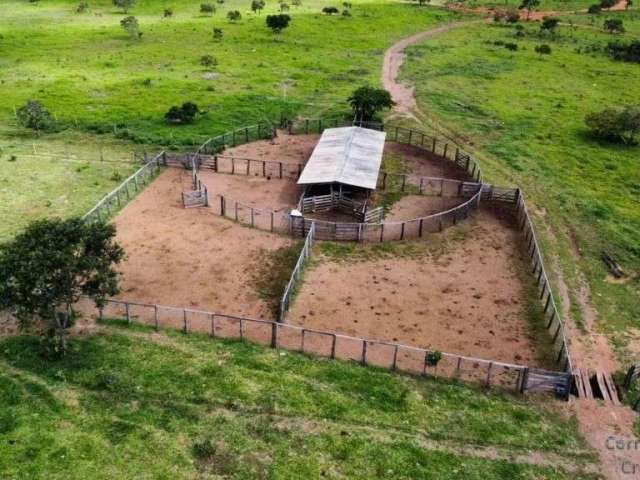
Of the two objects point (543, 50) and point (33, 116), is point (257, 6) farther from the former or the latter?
point (33, 116)

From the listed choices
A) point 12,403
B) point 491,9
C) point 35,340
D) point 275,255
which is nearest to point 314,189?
point 275,255

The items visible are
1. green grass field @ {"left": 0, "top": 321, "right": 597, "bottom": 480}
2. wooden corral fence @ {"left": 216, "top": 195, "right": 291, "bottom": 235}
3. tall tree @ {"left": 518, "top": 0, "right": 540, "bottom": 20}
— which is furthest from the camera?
tall tree @ {"left": 518, "top": 0, "right": 540, "bottom": 20}

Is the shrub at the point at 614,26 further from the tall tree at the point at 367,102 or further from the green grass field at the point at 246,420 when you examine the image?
the green grass field at the point at 246,420

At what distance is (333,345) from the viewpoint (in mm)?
29125

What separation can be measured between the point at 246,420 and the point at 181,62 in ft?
234

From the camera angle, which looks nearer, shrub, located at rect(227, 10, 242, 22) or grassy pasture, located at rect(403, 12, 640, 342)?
grassy pasture, located at rect(403, 12, 640, 342)

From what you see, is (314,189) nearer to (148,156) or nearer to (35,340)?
(148,156)

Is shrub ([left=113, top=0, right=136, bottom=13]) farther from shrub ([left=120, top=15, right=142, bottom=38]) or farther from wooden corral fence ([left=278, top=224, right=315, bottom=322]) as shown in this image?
wooden corral fence ([left=278, top=224, right=315, bottom=322])

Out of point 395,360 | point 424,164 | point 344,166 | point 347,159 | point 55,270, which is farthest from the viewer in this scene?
point 424,164

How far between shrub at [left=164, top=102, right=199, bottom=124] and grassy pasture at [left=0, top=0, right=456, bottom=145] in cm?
112

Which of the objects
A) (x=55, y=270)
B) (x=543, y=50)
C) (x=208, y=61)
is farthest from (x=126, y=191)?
(x=543, y=50)

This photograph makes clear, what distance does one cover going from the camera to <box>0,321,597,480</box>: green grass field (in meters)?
23.1

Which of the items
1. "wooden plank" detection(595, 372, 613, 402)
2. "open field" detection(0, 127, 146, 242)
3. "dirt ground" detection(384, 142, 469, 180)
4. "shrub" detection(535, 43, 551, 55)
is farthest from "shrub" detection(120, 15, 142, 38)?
"wooden plank" detection(595, 372, 613, 402)

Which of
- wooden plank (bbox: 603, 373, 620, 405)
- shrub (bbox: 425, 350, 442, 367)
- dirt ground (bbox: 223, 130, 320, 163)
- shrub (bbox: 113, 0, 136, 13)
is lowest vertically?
wooden plank (bbox: 603, 373, 620, 405)
